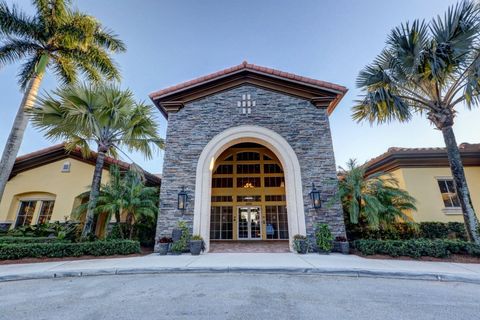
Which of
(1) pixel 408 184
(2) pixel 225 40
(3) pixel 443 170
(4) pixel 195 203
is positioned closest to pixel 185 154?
(4) pixel 195 203

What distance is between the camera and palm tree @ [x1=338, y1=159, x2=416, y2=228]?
24.4 feet

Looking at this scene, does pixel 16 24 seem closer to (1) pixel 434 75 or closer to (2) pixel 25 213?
(2) pixel 25 213

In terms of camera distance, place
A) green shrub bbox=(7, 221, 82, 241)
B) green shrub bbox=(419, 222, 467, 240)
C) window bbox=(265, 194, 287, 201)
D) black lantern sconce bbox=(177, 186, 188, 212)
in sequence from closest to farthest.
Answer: green shrub bbox=(7, 221, 82, 241)
black lantern sconce bbox=(177, 186, 188, 212)
green shrub bbox=(419, 222, 467, 240)
window bbox=(265, 194, 287, 201)

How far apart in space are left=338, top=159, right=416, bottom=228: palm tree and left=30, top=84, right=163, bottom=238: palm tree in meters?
8.99

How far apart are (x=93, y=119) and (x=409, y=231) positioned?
1360 centimetres

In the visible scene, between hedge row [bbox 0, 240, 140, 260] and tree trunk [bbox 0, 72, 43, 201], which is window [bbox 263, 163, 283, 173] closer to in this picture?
hedge row [bbox 0, 240, 140, 260]

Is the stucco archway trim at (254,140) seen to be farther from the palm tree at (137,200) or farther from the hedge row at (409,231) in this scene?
the hedge row at (409,231)

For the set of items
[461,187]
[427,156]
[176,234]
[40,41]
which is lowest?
[176,234]

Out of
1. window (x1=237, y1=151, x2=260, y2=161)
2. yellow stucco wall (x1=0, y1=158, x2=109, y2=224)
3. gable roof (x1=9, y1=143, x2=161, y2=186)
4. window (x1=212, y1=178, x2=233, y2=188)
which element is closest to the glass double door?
window (x1=212, y1=178, x2=233, y2=188)

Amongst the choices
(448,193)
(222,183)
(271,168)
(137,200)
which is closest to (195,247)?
(137,200)

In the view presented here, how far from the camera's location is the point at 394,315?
290 centimetres

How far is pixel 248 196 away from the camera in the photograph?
1392 centimetres

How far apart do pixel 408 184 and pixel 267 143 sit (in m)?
7.08

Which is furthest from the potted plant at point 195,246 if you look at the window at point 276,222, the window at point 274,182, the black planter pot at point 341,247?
the window at point 274,182
